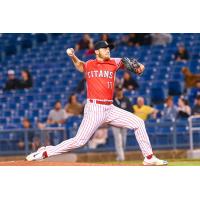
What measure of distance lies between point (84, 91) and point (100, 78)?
955cm

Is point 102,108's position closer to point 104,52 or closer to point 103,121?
point 103,121

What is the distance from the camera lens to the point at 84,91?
21094 mm

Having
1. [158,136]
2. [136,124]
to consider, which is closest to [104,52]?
[136,124]

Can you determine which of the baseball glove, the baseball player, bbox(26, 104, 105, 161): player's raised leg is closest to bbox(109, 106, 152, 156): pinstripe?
the baseball player

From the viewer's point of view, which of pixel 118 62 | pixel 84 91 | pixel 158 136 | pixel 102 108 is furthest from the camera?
pixel 84 91

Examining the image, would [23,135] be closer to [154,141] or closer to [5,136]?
[5,136]

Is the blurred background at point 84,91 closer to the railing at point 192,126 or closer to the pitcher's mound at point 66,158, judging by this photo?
the railing at point 192,126

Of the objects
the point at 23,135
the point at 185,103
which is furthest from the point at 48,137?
the point at 185,103

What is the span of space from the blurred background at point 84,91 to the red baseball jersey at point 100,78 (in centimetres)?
489

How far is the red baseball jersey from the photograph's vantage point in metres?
11.5

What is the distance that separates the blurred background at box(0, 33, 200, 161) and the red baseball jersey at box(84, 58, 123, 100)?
4893 mm

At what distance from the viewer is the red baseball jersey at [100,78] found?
454 inches

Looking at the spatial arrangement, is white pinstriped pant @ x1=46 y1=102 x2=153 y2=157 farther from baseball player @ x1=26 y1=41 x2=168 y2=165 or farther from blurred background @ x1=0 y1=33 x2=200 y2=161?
blurred background @ x1=0 y1=33 x2=200 y2=161

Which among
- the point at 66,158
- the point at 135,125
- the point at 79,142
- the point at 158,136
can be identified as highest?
the point at 135,125
